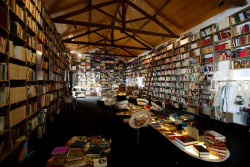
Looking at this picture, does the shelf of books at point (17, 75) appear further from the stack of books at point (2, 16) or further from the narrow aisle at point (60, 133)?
the narrow aisle at point (60, 133)

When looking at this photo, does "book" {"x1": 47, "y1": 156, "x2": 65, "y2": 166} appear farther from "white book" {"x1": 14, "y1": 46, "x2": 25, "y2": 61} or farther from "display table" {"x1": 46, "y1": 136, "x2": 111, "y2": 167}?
"white book" {"x1": 14, "y1": 46, "x2": 25, "y2": 61}

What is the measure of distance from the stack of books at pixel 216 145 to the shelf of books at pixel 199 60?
3042 mm

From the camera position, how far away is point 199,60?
15.9ft

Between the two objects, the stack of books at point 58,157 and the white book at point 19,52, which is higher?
the white book at point 19,52

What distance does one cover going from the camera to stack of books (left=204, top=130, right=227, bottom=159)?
1.43 m

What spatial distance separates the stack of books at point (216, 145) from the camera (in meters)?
1.43

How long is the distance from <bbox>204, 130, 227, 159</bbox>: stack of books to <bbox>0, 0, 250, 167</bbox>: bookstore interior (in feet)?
0.03

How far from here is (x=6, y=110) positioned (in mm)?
1738

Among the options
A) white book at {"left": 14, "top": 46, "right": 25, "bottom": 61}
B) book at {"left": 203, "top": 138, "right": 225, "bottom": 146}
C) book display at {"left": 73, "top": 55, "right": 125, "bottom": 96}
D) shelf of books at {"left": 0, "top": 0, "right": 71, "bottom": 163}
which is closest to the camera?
book at {"left": 203, "top": 138, "right": 225, "bottom": 146}

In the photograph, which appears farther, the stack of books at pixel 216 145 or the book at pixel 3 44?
the book at pixel 3 44

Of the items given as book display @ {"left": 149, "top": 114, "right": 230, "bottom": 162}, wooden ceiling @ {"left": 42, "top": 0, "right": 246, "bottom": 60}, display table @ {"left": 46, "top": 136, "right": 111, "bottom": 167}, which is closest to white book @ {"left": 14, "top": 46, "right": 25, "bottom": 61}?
display table @ {"left": 46, "top": 136, "right": 111, "bottom": 167}

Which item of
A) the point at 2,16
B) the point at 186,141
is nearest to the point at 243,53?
the point at 186,141

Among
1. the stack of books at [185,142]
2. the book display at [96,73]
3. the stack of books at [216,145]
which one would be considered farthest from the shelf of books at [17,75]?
the book display at [96,73]

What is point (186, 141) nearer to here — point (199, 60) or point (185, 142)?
point (185, 142)
